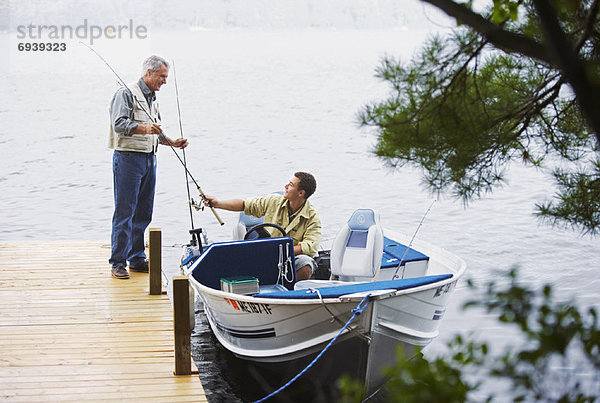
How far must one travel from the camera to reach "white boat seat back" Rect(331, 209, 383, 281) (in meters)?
5.10

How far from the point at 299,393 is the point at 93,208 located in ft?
36.0

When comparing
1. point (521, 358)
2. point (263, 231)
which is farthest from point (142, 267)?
point (521, 358)

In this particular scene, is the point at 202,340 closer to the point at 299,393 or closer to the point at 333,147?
the point at 299,393

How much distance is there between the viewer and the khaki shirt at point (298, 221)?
5.17 meters

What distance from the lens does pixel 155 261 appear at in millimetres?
5250

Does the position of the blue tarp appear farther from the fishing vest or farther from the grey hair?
the grey hair

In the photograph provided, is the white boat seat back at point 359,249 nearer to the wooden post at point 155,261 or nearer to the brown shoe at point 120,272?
the wooden post at point 155,261

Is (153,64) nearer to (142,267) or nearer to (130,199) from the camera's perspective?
(130,199)

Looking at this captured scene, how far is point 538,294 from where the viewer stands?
129cm

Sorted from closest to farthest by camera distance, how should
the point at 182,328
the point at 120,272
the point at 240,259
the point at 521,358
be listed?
the point at 521,358, the point at 182,328, the point at 240,259, the point at 120,272

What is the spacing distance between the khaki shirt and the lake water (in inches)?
31.9

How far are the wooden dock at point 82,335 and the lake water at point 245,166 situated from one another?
3.01 feet

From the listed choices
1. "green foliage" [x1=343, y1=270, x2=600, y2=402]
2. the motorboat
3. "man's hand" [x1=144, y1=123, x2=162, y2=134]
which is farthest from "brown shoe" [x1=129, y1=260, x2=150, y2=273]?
"green foliage" [x1=343, y1=270, x2=600, y2=402]

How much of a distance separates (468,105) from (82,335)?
3.25m
